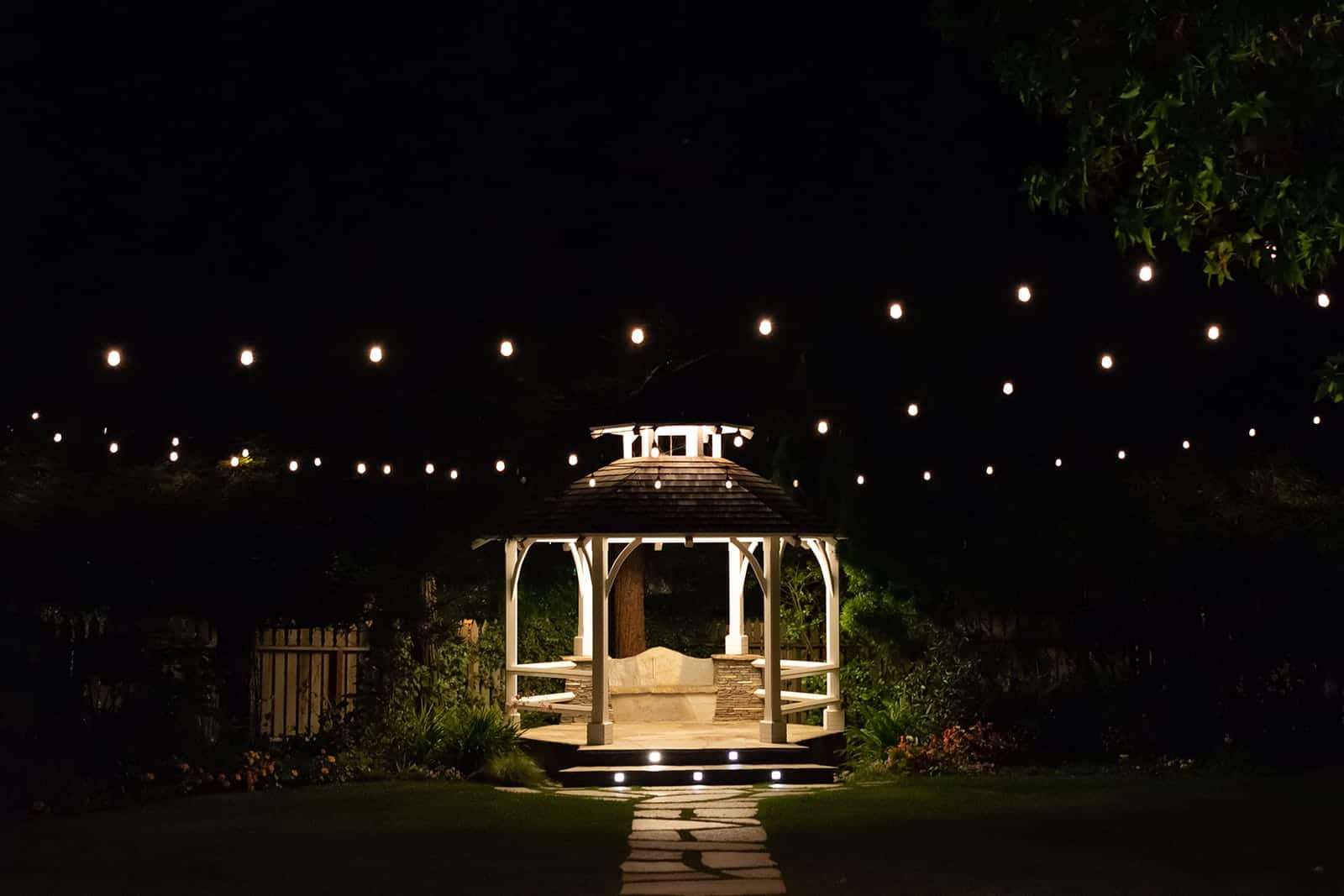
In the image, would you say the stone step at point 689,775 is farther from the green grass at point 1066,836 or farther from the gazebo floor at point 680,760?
the green grass at point 1066,836

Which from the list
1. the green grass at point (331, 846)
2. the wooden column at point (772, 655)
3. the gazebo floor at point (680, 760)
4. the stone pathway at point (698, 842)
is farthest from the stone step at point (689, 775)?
the green grass at point (331, 846)

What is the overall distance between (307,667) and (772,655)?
5.06 m

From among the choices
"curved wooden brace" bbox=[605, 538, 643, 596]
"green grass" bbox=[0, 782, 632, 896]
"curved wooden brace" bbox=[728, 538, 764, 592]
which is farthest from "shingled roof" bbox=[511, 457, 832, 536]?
"green grass" bbox=[0, 782, 632, 896]

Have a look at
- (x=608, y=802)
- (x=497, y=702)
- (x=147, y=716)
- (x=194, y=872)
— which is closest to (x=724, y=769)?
(x=608, y=802)

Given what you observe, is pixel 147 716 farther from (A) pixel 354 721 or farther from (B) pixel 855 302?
(B) pixel 855 302

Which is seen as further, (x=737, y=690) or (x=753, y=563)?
(x=737, y=690)

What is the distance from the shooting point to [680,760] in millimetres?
14719

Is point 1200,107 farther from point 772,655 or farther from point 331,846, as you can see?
point 772,655

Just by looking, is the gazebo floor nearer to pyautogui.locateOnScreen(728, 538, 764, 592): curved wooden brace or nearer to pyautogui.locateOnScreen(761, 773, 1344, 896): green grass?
pyautogui.locateOnScreen(761, 773, 1344, 896): green grass

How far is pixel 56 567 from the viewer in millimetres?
14211

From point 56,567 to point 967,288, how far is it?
10.3 meters

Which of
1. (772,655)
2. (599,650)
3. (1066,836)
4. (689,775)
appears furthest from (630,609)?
(1066,836)

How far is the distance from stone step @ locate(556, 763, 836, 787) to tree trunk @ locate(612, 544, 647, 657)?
3.96m

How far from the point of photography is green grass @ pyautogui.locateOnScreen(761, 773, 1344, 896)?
9234mm
